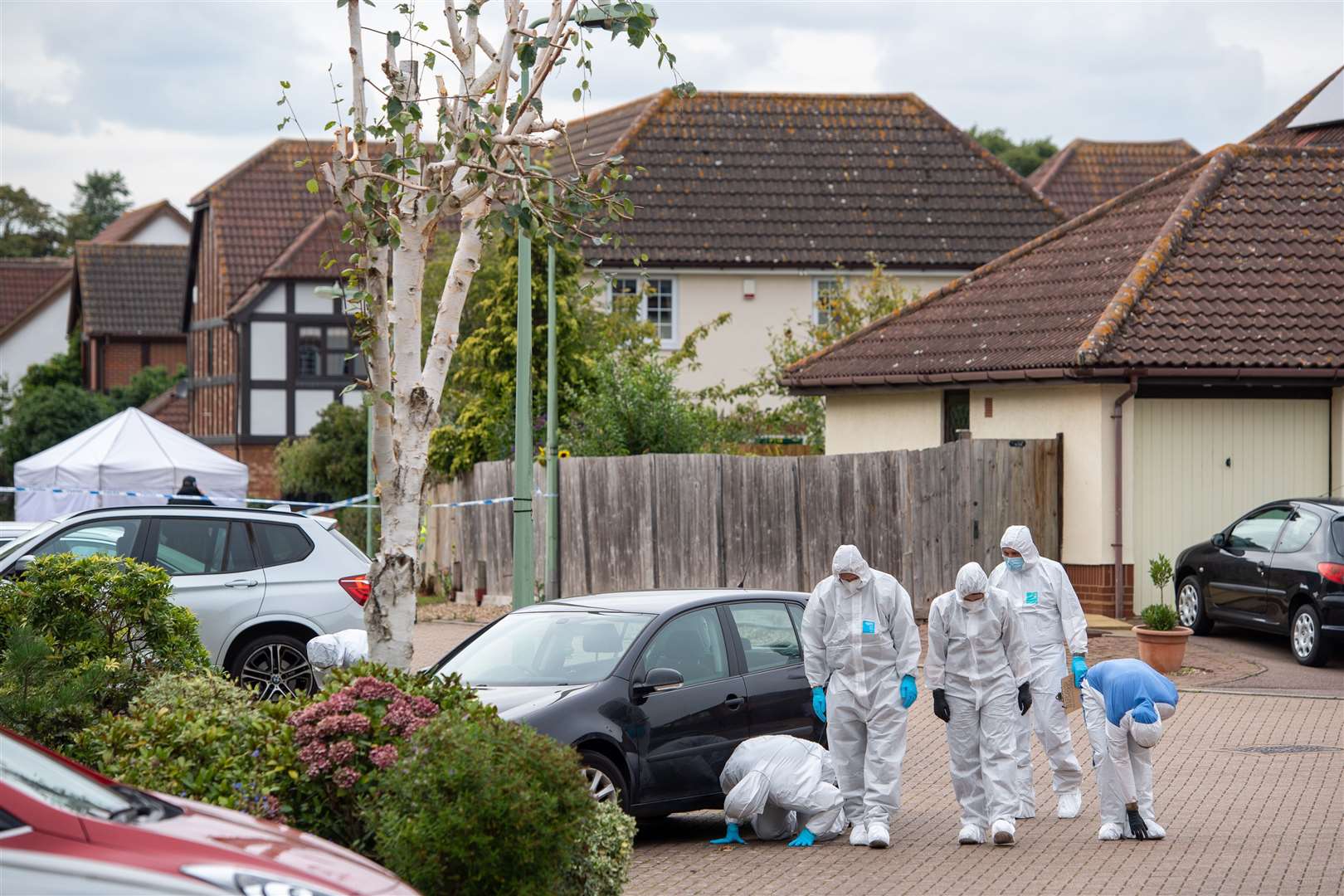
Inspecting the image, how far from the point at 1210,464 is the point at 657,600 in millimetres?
11879

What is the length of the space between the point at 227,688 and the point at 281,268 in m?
33.1

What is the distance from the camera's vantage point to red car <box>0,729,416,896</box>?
14.3ft

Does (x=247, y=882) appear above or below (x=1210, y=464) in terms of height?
below

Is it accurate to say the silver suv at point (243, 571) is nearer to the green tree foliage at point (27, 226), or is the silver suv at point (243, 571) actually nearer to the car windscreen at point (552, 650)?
the car windscreen at point (552, 650)

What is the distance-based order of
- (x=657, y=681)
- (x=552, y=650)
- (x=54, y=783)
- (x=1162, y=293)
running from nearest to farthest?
(x=54, y=783)
(x=657, y=681)
(x=552, y=650)
(x=1162, y=293)

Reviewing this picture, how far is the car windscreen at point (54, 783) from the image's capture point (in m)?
4.77

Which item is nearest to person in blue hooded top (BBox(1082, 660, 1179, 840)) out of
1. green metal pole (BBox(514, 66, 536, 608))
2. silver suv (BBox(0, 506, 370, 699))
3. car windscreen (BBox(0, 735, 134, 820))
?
silver suv (BBox(0, 506, 370, 699))

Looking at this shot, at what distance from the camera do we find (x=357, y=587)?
13906mm

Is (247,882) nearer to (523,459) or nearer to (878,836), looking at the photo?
(878,836)

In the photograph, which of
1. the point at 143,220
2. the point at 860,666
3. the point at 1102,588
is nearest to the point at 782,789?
the point at 860,666

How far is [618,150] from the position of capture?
3575 cm

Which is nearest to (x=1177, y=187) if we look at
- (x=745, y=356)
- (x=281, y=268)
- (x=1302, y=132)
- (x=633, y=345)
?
(x=1302, y=132)

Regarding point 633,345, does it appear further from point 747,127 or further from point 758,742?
point 758,742

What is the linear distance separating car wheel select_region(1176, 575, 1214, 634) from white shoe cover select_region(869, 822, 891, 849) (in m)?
10.2
